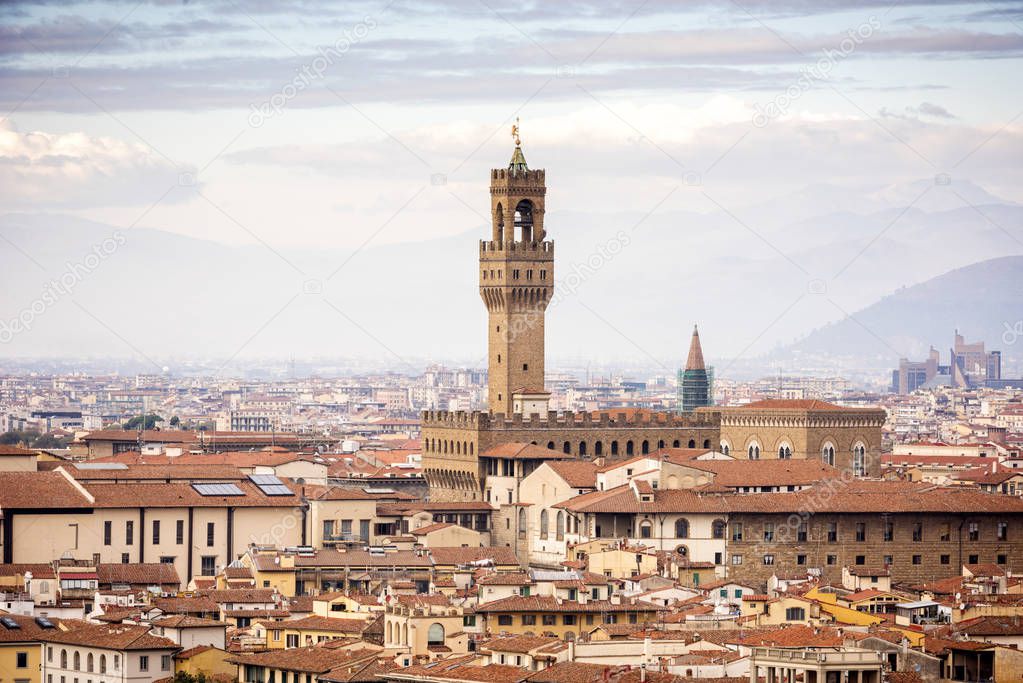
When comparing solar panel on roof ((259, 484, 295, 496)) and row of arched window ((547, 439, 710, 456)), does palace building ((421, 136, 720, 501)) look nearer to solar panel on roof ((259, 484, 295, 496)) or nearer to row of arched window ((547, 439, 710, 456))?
row of arched window ((547, 439, 710, 456))

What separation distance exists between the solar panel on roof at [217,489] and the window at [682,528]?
36.2 feet

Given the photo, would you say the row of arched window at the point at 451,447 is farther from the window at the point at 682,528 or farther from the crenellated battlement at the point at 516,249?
the window at the point at 682,528

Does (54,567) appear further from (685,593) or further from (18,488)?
(685,593)

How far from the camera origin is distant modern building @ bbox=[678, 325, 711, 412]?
120 metres

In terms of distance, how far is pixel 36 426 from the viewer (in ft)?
576

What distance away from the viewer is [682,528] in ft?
239

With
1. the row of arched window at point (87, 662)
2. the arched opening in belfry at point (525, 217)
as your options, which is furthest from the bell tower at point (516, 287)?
the row of arched window at point (87, 662)

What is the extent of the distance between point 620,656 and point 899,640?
4493mm

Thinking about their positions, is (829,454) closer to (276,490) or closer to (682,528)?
(682,528)

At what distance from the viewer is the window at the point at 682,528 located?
72812 millimetres

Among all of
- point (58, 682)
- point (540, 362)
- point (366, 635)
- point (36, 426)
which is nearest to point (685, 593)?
point (366, 635)

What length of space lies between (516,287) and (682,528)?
2054cm

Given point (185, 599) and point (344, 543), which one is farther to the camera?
point (344, 543)

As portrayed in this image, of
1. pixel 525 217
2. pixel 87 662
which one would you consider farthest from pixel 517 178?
pixel 87 662
